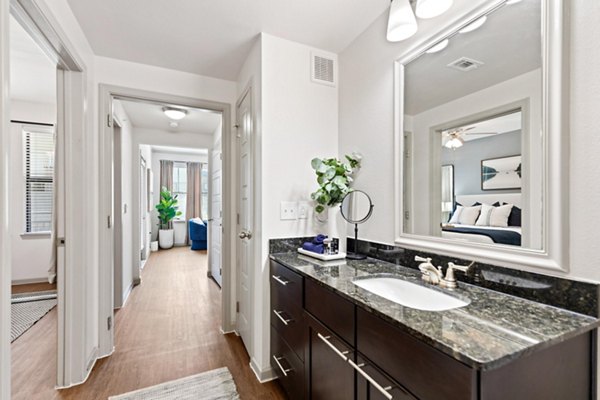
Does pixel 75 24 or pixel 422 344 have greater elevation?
pixel 75 24

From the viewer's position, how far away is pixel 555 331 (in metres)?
0.77

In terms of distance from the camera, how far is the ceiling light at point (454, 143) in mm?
1312

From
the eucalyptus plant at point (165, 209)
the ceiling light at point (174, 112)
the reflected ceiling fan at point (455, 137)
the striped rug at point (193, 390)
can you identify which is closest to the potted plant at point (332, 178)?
the reflected ceiling fan at point (455, 137)

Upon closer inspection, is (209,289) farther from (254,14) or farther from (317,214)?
(254,14)

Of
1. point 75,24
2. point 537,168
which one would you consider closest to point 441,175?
point 537,168

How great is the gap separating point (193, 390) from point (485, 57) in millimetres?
2461

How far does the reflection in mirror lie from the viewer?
1037mm

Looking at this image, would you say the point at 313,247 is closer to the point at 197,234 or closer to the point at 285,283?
the point at 285,283

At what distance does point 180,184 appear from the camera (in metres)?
8.03

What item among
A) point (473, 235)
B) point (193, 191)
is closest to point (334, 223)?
point (473, 235)

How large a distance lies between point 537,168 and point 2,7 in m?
2.02

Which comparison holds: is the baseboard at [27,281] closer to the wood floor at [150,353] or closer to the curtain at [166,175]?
the wood floor at [150,353]

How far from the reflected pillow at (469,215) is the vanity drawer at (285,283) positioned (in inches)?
33.3

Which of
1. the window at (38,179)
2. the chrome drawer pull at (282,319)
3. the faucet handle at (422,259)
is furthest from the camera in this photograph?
the window at (38,179)
